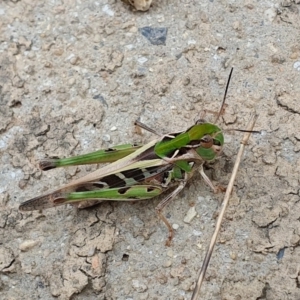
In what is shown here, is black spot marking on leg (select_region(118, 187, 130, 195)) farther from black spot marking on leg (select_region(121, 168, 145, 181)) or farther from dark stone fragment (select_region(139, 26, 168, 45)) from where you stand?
dark stone fragment (select_region(139, 26, 168, 45))

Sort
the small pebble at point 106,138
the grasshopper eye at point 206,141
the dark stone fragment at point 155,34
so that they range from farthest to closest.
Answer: the dark stone fragment at point 155,34
the small pebble at point 106,138
the grasshopper eye at point 206,141

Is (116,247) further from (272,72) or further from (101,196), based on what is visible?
(272,72)

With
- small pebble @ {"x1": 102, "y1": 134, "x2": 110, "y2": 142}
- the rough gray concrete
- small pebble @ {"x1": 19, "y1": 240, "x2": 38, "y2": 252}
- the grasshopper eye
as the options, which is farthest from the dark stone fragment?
small pebble @ {"x1": 19, "y1": 240, "x2": 38, "y2": 252}

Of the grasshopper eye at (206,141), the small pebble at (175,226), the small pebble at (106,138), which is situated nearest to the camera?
the grasshopper eye at (206,141)

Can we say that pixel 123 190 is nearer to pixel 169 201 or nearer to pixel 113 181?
pixel 113 181

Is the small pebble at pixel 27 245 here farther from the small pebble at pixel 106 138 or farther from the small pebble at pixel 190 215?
the small pebble at pixel 190 215

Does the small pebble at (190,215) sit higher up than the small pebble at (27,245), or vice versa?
the small pebble at (27,245)

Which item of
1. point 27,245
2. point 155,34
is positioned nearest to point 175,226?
point 27,245

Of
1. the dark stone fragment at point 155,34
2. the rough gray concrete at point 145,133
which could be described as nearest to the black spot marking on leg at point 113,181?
the rough gray concrete at point 145,133

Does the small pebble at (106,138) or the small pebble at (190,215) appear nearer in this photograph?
the small pebble at (190,215)
